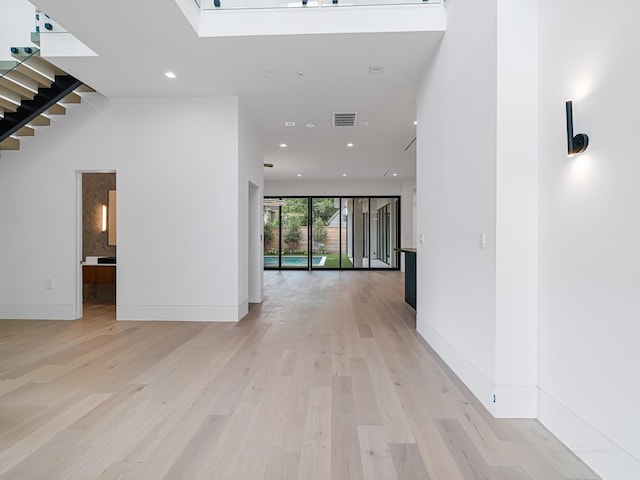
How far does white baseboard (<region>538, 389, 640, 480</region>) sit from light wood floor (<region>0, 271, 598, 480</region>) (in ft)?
0.18

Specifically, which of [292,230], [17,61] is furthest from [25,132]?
[292,230]

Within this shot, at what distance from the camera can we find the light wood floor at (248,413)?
1840 millimetres

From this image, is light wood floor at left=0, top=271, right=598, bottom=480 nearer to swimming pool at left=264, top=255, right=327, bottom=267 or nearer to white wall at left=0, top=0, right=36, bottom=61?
white wall at left=0, top=0, right=36, bottom=61

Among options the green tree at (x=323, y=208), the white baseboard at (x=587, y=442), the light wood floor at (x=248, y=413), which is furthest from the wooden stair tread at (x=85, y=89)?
the green tree at (x=323, y=208)

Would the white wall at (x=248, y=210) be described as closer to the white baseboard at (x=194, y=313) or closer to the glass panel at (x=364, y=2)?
the white baseboard at (x=194, y=313)

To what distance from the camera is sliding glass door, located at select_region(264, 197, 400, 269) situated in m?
12.0

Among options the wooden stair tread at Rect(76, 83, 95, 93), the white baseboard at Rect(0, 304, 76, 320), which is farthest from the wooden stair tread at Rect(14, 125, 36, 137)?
the white baseboard at Rect(0, 304, 76, 320)

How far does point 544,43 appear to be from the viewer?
2.26 meters

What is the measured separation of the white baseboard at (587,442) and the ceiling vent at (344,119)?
15.1 feet

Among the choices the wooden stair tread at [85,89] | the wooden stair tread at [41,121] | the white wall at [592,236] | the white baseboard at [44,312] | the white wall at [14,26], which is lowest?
the white baseboard at [44,312]

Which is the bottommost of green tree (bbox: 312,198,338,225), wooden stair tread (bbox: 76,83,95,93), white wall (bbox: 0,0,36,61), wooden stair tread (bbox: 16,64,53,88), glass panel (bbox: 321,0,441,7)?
green tree (bbox: 312,198,338,225)

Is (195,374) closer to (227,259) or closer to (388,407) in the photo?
(388,407)

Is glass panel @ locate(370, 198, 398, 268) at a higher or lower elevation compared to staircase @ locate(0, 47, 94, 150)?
lower

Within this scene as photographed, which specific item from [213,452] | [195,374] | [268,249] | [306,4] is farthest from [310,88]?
[268,249]
